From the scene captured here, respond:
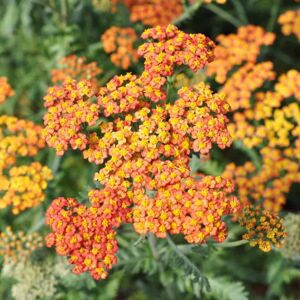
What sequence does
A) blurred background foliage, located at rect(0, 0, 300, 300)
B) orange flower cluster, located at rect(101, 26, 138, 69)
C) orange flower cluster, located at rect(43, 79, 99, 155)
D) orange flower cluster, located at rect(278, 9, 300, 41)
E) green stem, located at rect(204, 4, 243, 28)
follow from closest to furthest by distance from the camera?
orange flower cluster, located at rect(43, 79, 99, 155)
blurred background foliage, located at rect(0, 0, 300, 300)
orange flower cluster, located at rect(101, 26, 138, 69)
orange flower cluster, located at rect(278, 9, 300, 41)
green stem, located at rect(204, 4, 243, 28)

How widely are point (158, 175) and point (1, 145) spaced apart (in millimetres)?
2024

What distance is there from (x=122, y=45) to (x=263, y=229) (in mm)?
3113

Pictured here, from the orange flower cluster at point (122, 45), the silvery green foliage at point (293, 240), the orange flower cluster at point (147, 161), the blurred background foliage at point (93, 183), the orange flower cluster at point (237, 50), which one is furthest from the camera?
the orange flower cluster at point (122, 45)

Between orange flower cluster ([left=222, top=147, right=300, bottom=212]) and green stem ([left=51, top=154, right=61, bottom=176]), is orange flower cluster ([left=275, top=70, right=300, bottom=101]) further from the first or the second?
green stem ([left=51, top=154, right=61, bottom=176])

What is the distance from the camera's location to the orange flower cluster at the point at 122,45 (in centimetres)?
624

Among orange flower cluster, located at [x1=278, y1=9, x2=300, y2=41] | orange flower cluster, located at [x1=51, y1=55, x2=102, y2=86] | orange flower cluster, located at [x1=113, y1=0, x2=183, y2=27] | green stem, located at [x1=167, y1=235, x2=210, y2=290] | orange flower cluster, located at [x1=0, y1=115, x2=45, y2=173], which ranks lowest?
green stem, located at [x1=167, y1=235, x2=210, y2=290]

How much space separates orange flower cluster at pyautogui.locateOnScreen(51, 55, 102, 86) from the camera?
19.6 ft

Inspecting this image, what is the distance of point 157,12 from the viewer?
665cm

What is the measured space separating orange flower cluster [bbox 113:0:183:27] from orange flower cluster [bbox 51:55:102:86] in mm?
979

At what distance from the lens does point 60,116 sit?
428 cm

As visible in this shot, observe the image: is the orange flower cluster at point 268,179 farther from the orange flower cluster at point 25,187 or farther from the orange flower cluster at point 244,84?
the orange flower cluster at point 25,187

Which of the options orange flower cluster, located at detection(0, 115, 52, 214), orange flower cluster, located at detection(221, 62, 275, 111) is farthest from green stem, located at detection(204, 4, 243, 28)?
orange flower cluster, located at detection(0, 115, 52, 214)

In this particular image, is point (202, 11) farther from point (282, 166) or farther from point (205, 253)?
point (205, 253)

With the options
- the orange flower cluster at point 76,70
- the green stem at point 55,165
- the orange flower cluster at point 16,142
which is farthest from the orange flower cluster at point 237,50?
the orange flower cluster at point 16,142
